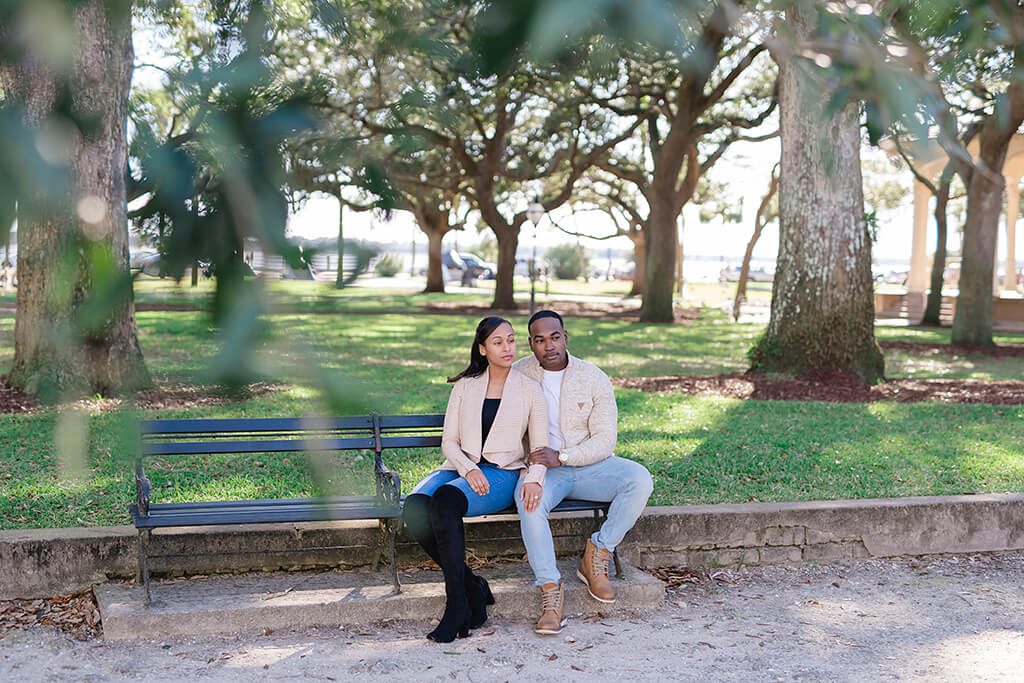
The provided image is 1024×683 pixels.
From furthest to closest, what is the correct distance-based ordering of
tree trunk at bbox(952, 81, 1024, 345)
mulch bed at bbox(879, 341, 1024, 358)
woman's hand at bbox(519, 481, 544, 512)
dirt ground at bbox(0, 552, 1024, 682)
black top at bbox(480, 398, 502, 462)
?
tree trunk at bbox(952, 81, 1024, 345) → mulch bed at bbox(879, 341, 1024, 358) → black top at bbox(480, 398, 502, 462) → woman's hand at bbox(519, 481, 544, 512) → dirt ground at bbox(0, 552, 1024, 682)

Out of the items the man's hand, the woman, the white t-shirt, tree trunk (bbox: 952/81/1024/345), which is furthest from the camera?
tree trunk (bbox: 952/81/1024/345)

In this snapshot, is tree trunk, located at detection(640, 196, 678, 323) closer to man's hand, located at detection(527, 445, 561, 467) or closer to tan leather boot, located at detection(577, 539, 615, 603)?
man's hand, located at detection(527, 445, 561, 467)

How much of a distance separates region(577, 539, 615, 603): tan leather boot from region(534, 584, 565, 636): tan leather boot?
0.63 feet

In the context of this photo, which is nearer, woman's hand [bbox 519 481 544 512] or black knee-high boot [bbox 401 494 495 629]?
black knee-high boot [bbox 401 494 495 629]

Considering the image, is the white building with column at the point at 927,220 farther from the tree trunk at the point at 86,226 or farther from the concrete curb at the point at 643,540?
the tree trunk at the point at 86,226

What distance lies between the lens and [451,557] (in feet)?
16.3

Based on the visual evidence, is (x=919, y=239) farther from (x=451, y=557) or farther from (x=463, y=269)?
(x=463, y=269)

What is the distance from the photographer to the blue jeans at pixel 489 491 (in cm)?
536

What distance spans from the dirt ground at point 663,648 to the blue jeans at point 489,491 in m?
0.58

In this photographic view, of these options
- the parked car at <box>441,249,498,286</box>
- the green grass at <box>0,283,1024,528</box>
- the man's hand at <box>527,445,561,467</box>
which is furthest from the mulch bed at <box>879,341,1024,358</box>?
the parked car at <box>441,249,498,286</box>

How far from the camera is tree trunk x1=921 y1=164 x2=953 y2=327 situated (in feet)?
70.8

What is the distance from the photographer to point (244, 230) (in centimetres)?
93

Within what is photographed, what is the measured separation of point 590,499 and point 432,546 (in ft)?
2.73

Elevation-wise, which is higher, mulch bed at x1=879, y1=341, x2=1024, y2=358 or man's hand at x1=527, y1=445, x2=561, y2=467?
man's hand at x1=527, y1=445, x2=561, y2=467
